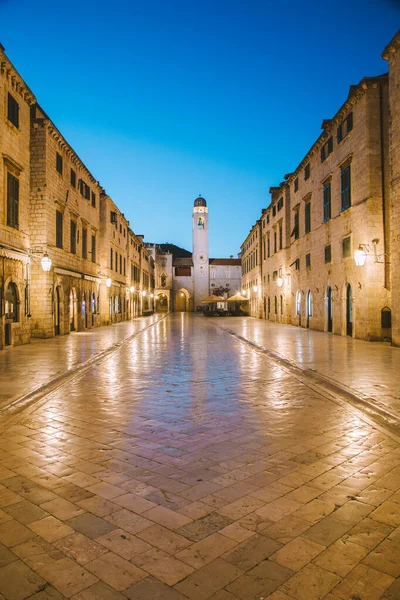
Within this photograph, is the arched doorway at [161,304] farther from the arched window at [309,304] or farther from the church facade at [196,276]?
the arched window at [309,304]

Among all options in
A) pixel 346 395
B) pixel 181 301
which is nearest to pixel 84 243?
pixel 346 395

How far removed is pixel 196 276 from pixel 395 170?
207 ft

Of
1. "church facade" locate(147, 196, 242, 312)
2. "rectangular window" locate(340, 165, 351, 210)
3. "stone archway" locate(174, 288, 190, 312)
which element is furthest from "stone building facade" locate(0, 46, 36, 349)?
"stone archway" locate(174, 288, 190, 312)

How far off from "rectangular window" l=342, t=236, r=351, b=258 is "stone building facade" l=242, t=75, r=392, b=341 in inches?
1.8

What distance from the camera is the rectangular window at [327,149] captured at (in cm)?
2169

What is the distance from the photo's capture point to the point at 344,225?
65.3 feet

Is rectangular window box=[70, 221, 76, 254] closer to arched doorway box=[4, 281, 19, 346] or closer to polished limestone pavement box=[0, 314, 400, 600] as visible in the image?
arched doorway box=[4, 281, 19, 346]

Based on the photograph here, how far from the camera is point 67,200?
2206 centimetres

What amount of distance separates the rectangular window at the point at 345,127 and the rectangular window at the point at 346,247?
4803 mm

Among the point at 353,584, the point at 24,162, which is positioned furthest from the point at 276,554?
the point at 24,162

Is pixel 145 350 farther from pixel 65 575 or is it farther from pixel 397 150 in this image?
pixel 65 575

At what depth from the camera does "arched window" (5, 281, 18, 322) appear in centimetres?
1571

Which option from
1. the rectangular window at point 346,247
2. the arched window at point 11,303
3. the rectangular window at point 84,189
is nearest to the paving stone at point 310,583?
the arched window at point 11,303

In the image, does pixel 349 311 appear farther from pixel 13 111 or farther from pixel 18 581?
pixel 18 581
